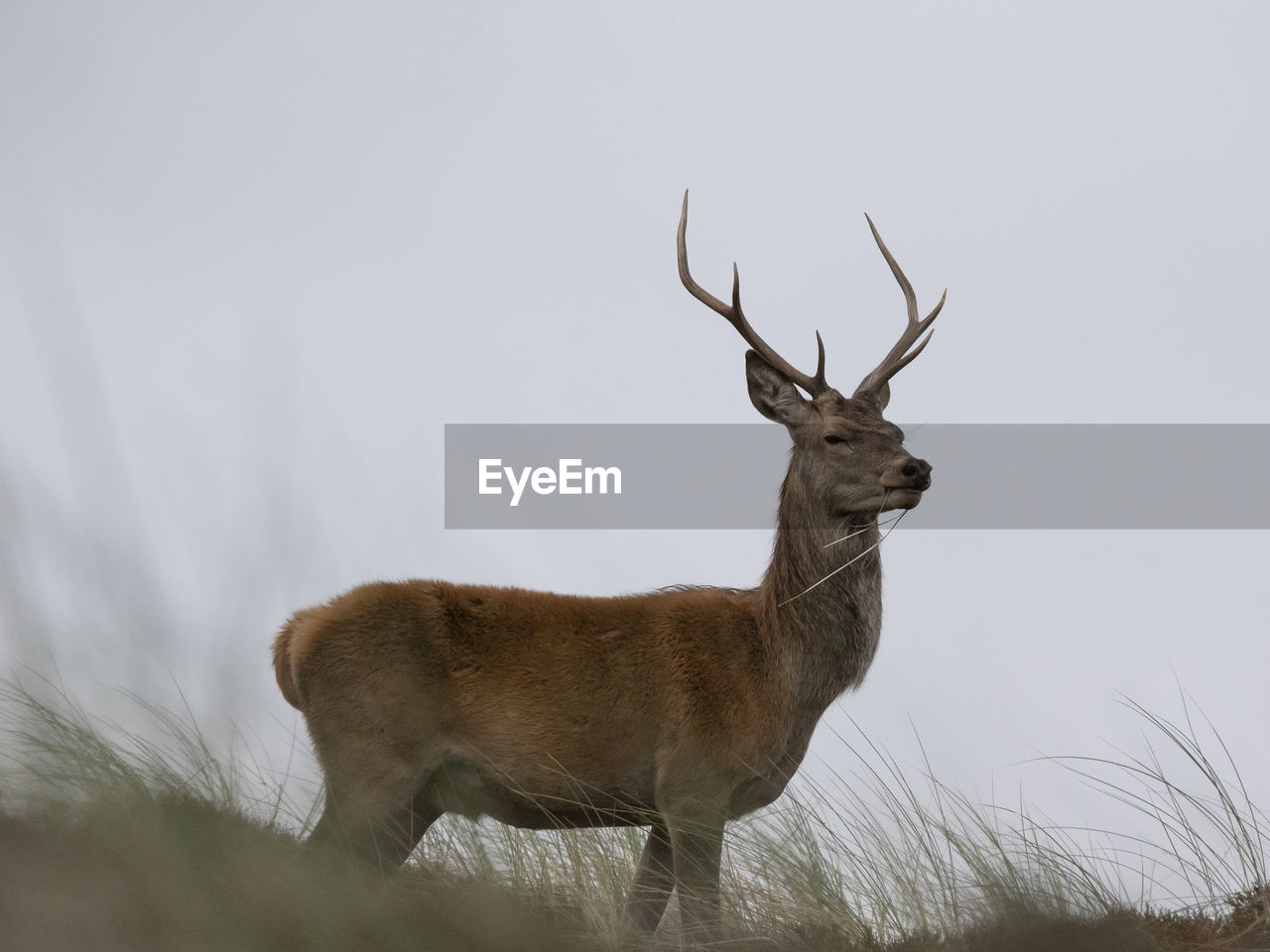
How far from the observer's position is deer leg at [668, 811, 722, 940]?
531cm

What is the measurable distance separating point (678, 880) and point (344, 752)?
1486 millimetres

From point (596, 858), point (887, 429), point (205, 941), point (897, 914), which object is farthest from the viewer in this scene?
point (887, 429)

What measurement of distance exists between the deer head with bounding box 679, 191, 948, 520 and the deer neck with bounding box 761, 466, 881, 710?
0.10 m

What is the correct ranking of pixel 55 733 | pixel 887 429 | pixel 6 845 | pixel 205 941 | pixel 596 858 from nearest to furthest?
1. pixel 205 941
2. pixel 6 845
3. pixel 55 733
4. pixel 596 858
5. pixel 887 429

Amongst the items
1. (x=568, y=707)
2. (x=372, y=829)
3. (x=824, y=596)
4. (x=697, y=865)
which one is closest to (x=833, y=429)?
(x=824, y=596)

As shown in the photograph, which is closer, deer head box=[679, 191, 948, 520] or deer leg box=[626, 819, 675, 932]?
deer leg box=[626, 819, 675, 932]

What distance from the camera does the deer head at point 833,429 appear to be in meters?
6.16

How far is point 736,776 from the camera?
5.73 metres

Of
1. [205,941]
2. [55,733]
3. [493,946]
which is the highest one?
[55,733]

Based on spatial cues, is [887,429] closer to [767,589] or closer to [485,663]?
[767,589]

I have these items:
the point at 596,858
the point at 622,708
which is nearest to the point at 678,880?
the point at 596,858

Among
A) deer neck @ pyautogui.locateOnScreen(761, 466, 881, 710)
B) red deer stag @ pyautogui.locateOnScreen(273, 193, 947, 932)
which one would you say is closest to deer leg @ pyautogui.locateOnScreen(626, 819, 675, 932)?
red deer stag @ pyautogui.locateOnScreen(273, 193, 947, 932)

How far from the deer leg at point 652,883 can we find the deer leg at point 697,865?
0.12m

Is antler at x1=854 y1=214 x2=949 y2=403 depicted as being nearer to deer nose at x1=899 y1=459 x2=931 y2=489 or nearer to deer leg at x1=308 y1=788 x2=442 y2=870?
deer nose at x1=899 y1=459 x2=931 y2=489
